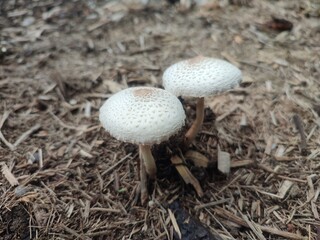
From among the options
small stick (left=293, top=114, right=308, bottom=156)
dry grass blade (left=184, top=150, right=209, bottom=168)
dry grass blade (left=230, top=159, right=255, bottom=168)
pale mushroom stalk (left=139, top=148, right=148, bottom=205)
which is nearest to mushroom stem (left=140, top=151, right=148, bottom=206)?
pale mushroom stalk (left=139, top=148, right=148, bottom=205)

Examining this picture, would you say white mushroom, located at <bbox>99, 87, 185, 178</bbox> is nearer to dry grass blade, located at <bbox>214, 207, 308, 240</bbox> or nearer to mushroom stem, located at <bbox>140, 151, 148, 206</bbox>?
mushroom stem, located at <bbox>140, 151, 148, 206</bbox>

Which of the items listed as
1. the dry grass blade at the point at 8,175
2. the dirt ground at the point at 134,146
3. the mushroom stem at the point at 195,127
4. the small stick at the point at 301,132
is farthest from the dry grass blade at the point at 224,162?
the dry grass blade at the point at 8,175

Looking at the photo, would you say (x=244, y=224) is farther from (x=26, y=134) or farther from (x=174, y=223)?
(x=26, y=134)

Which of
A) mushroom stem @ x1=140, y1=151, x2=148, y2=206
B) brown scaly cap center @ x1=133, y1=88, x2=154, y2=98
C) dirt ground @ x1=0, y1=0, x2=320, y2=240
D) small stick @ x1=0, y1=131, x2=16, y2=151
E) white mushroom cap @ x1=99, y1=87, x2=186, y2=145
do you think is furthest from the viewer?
small stick @ x1=0, y1=131, x2=16, y2=151

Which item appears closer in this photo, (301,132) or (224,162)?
(224,162)

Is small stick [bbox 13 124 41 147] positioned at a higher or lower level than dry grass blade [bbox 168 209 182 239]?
higher

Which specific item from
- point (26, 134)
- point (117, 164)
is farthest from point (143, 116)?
point (26, 134)

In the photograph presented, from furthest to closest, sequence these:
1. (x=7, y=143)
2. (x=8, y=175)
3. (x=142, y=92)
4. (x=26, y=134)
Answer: (x=26, y=134)
(x=7, y=143)
(x=8, y=175)
(x=142, y=92)

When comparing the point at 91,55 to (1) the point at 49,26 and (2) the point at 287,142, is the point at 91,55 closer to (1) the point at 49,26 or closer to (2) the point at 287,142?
(1) the point at 49,26
